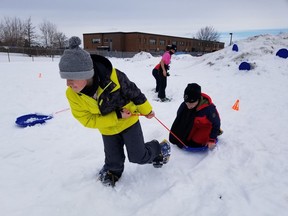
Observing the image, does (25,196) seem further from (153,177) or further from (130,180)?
(153,177)

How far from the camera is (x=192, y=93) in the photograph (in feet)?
10.2

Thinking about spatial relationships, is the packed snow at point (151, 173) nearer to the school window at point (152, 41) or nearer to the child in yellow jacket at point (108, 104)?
the child in yellow jacket at point (108, 104)

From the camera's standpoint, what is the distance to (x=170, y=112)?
5477 millimetres

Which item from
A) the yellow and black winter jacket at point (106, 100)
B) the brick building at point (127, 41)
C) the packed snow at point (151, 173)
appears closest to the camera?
the yellow and black winter jacket at point (106, 100)

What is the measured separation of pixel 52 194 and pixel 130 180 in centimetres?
85

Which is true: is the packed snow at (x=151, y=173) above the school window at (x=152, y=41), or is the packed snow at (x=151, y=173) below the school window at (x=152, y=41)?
below

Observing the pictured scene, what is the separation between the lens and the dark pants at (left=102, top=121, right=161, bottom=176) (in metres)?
2.49

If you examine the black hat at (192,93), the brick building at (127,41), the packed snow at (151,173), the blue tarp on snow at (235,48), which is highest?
the brick building at (127,41)

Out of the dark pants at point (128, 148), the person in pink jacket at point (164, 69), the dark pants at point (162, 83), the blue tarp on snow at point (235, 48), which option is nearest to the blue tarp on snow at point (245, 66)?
the blue tarp on snow at point (235, 48)

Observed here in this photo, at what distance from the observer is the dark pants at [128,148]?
2492mm

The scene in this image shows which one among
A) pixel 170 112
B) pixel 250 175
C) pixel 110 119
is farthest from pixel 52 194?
pixel 170 112

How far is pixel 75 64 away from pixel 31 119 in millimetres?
3341

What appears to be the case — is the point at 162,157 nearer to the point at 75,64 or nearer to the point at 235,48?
the point at 75,64

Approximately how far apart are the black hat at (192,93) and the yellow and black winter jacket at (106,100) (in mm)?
877
